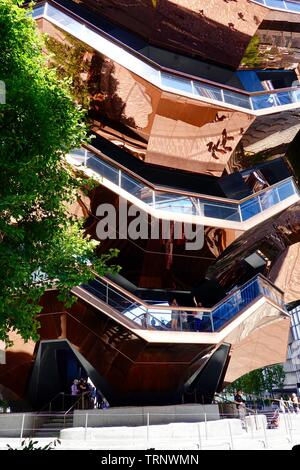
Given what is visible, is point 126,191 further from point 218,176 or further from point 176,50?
point 176,50

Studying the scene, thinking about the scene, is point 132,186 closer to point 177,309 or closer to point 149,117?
point 149,117

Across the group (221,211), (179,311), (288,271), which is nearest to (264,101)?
(221,211)

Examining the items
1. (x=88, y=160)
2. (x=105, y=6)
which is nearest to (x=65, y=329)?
(x=88, y=160)

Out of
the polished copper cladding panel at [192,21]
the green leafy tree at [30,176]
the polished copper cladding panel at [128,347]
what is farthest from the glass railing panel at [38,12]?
the polished copper cladding panel at [128,347]

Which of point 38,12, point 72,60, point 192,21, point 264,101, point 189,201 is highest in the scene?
point 192,21

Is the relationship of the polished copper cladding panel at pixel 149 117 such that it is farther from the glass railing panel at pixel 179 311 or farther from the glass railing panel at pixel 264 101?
the glass railing panel at pixel 179 311

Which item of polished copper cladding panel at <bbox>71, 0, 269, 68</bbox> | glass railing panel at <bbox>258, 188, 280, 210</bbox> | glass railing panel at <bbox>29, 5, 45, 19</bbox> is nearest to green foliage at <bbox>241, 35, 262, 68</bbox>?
polished copper cladding panel at <bbox>71, 0, 269, 68</bbox>
